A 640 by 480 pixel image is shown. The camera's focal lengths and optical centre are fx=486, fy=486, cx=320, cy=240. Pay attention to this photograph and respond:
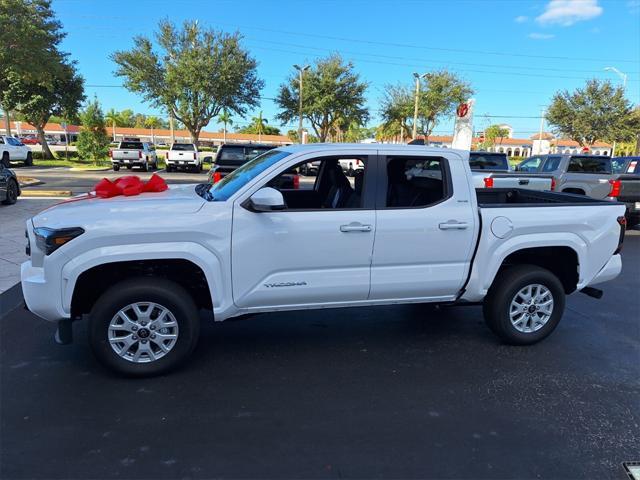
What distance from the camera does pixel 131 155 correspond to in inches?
1118

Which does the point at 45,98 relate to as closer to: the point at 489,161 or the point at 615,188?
the point at 489,161

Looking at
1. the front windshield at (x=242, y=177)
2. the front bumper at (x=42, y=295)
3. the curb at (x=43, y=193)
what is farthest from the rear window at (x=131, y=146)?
the front bumper at (x=42, y=295)

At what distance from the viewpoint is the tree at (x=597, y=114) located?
36156mm

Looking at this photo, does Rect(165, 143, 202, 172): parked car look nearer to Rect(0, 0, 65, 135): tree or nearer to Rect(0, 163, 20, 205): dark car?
Rect(0, 0, 65, 135): tree

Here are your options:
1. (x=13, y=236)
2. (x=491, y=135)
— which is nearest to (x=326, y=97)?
(x=13, y=236)

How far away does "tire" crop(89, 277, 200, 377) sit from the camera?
11.9 ft

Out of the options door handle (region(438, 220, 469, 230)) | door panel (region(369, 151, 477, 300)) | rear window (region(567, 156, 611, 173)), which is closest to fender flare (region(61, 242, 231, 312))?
door panel (region(369, 151, 477, 300))

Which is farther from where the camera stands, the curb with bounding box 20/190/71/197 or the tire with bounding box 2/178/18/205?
the curb with bounding box 20/190/71/197

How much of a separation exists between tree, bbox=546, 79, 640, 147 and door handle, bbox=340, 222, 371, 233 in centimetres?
3908

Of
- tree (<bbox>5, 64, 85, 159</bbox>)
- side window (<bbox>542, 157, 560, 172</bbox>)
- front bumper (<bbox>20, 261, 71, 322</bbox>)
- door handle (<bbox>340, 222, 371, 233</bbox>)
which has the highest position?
tree (<bbox>5, 64, 85, 159</bbox>)

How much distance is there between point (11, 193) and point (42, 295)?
10753 millimetres

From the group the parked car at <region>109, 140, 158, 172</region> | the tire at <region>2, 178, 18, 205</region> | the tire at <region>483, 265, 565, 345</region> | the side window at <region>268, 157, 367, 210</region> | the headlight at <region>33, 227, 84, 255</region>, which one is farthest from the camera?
the parked car at <region>109, 140, 158, 172</region>

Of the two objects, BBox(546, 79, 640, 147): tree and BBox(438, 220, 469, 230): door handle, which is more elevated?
BBox(546, 79, 640, 147): tree

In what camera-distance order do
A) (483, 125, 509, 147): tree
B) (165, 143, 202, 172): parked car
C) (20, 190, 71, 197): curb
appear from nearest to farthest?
1. (20, 190, 71, 197): curb
2. (165, 143, 202, 172): parked car
3. (483, 125, 509, 147): tree
